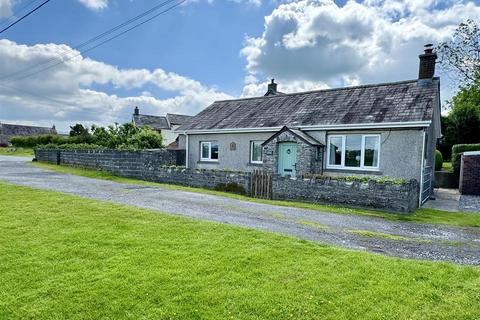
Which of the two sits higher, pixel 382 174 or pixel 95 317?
pixel 382 174

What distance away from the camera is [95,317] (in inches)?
152

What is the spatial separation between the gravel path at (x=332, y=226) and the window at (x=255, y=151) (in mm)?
6540

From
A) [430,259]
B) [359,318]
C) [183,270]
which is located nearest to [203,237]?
[183,270]

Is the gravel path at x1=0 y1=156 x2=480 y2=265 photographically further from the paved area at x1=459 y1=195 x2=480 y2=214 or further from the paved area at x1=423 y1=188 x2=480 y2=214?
the paved area at x1=459 y1=195 x2=480 y2=214

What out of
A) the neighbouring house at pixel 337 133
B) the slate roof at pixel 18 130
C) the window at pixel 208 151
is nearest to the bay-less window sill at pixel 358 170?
the neighbouring house at pixel 337 133

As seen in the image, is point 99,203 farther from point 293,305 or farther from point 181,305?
point 293,305

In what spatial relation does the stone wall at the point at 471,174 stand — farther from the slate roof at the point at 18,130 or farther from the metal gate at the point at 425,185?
the slate roof at the point at 18,130

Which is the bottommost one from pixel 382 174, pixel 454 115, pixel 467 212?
pixel 467 212

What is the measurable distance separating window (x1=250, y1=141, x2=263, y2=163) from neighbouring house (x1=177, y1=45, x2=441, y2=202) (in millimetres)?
56

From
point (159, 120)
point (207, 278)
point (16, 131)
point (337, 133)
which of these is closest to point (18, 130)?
point (16, 131)

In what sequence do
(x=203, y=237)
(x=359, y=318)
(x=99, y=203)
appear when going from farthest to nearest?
(x=99, y=203)
(x=203, y=237)
(x=359, y=318)

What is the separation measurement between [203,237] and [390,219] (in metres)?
6.64

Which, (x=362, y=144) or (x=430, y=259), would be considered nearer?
(x=430, y=259)

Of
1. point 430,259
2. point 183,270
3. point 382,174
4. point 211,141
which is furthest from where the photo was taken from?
point 211,141
